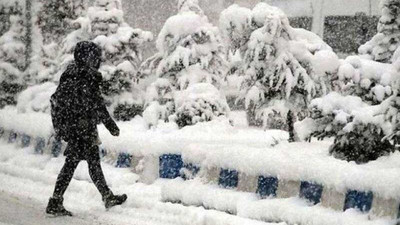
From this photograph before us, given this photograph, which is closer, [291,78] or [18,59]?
[291,78]

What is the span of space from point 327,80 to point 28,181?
470 cm

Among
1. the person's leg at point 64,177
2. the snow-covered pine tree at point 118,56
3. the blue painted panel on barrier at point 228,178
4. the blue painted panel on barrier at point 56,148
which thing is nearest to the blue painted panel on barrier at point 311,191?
the blue painted panel on barrier at point 228,178

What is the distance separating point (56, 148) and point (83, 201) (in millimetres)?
2456

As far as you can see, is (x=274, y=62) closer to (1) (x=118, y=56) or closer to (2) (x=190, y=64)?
(2) (x=190, y=64)

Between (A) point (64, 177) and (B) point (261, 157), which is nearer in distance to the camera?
(B) point (261, 157)

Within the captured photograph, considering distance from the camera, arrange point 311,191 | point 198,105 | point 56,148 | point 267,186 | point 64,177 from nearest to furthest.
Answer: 1. point 311,191
2. point 267,186
3. point 64,177
4. point 56,148
5. point 198,105

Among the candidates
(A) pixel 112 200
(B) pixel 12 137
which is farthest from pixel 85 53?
(B) pixel 12 137

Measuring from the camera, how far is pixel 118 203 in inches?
303

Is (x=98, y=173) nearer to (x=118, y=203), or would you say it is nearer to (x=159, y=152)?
(x=118, y=203)

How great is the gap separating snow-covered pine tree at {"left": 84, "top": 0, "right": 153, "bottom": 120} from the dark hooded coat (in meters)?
5.53

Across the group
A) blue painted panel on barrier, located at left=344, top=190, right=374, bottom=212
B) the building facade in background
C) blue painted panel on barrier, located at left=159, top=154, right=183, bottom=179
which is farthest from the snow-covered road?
the building facade in background

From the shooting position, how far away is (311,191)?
Answer: 6.46 m

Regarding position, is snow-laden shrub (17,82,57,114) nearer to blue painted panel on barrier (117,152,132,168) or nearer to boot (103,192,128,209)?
blue painted panel on barrier (117,152,132,168)

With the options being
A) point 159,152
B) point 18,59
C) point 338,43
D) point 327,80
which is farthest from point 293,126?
point 338,43
